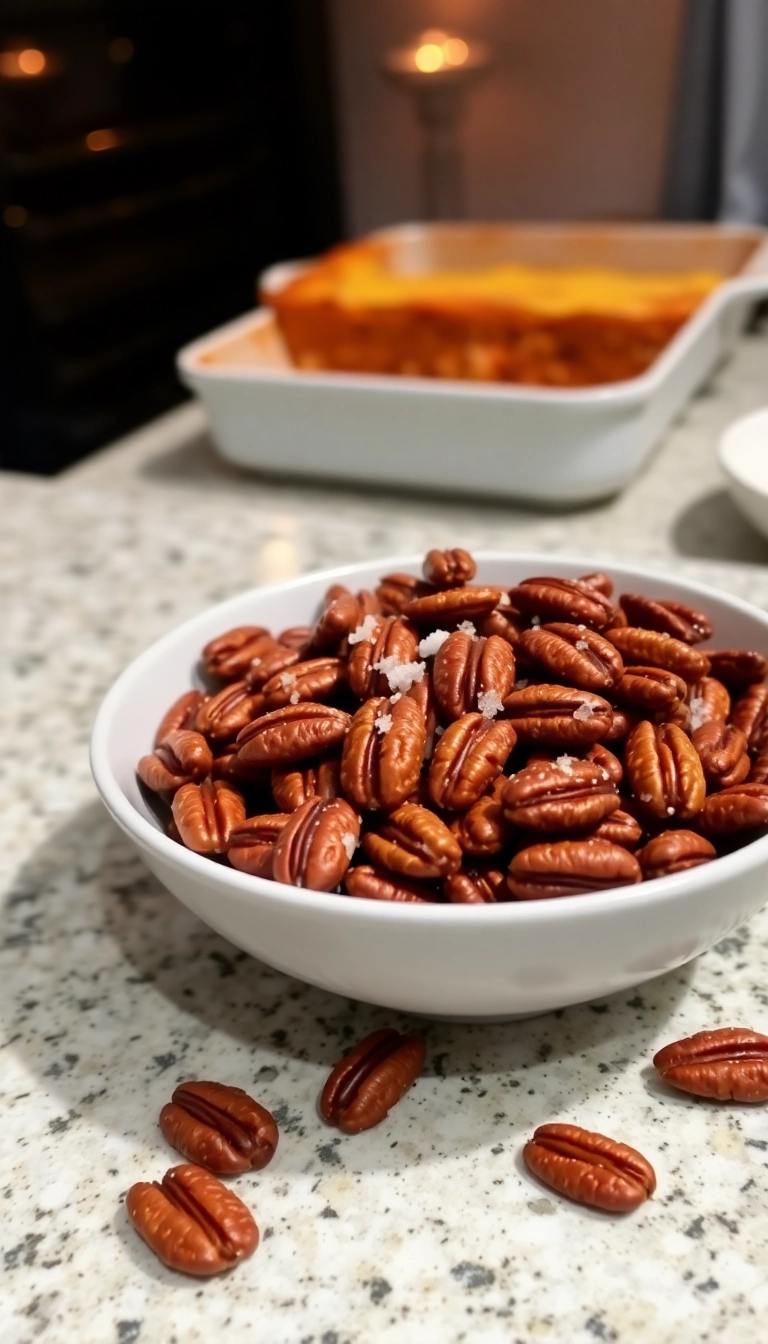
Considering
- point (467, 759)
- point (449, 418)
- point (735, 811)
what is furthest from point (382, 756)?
point (449, 418)

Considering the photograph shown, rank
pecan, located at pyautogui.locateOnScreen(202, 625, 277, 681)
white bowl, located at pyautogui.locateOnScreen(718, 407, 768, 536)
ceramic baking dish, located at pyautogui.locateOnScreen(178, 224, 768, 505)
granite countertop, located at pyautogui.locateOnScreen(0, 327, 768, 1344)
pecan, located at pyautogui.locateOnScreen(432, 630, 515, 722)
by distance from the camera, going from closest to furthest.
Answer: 1. granite countertop, located at pyautogui.locateOnScreen(0, 327, 768, 1344)
2. pecan, located at pyautogui.locateOnScreen(432, 630, 515, 722)
3. pecan, located at pyautogui.locateOnScreen(202, 625, 277, 681)
4. white bowl, located at pyautogui.locateOnScreen(718, 407, 768, 536)
5. ceramic baking dish, located at pyautogui.locateOnScreen(178, 224, 768, 505)

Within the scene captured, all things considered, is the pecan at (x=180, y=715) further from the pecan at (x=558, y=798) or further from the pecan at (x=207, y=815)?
the pecan at (x=558, y=798)

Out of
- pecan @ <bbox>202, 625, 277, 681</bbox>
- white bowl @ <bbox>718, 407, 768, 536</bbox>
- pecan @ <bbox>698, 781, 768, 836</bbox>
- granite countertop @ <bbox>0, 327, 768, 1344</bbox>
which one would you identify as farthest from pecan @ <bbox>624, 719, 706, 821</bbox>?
white bowl @ <bbox>718, 407, 768, 536</bbox>

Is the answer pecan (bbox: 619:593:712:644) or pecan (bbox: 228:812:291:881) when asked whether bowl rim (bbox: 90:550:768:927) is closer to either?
pecan (bbox: 228:812:291:881)

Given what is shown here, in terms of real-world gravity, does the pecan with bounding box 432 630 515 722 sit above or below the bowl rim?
above

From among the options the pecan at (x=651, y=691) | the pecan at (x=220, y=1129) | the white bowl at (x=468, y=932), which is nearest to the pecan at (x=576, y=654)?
the pecan at (x=651, y=691)

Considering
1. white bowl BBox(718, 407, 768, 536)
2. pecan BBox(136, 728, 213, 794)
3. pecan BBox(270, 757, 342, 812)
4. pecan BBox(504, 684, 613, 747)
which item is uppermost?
pecan BBox(504, 684, 613, 747)

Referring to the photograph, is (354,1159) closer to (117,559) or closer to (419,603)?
(419,603)

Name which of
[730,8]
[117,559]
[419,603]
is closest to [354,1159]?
[419,603]
